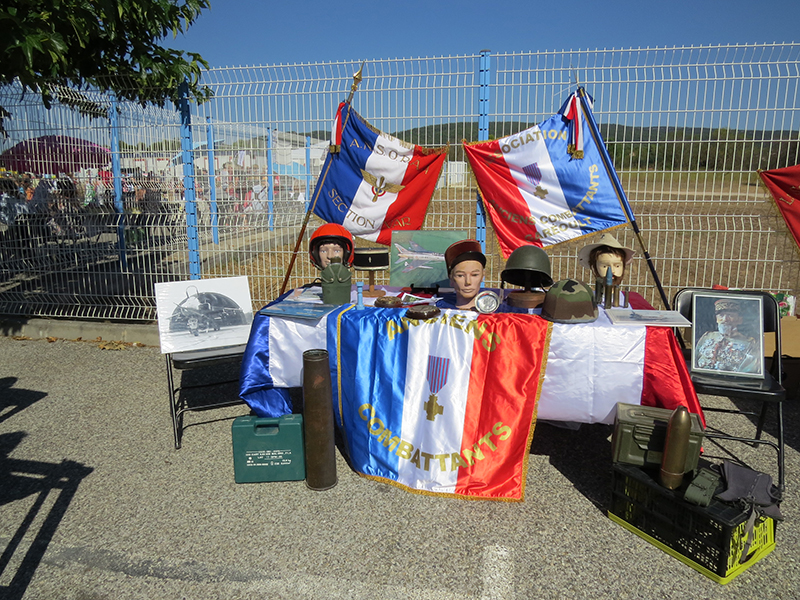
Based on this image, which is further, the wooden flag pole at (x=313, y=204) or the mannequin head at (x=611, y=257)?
the wooden flag pole at (x=313, y=204)

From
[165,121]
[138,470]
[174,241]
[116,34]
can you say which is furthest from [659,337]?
[116,34]

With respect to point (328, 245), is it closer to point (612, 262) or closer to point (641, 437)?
point (612, 262)

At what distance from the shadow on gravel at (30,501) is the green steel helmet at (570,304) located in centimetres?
315

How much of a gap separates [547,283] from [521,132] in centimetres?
214

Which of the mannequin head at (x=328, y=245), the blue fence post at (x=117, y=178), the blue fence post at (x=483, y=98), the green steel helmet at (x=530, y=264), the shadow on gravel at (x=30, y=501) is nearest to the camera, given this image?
the shadow on gravel at (x=30, y=501)

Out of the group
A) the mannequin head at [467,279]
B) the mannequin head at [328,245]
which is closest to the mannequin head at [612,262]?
the mannequin head at [467,279]

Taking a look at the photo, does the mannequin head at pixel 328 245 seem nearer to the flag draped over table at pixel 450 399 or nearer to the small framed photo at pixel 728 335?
the flag draped over table at pixel 450 399

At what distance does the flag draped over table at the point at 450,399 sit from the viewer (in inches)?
131

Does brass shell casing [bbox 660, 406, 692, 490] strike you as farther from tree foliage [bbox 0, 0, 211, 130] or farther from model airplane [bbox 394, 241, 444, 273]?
tree foliage [bbox 0, 0, 211, 130]

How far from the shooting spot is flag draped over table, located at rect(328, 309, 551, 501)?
333cm

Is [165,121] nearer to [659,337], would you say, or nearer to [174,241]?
[174,241]

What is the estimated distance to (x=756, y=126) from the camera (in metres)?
5.16

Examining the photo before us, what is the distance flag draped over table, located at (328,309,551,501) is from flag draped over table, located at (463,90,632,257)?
2305mm

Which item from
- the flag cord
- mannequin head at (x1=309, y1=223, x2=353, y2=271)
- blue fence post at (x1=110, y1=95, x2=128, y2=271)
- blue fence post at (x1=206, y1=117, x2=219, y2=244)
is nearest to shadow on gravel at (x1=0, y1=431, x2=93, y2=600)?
mannequin head at (x1=309, y1=223, x2=353, y2=271)
